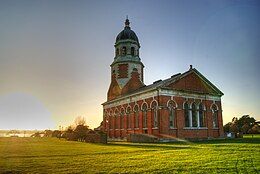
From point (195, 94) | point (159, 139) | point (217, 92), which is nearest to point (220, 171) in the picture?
point (159, 139)

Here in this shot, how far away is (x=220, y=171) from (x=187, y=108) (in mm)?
26223

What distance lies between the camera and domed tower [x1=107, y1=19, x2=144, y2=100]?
44531mm

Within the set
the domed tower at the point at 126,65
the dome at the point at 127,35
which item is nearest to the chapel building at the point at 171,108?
the domed tower at the point at 126,65

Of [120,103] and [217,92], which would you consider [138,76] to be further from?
[217,92]

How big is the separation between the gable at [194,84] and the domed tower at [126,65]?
1212 centimetres

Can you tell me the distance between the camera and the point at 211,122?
35625mm

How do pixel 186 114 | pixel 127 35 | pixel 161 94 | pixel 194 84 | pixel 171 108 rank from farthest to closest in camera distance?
pixel 127 35
pixel 194 84
pixel 186 114
pixel 171 108
pixel 161 94

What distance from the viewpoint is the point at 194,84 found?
1384 inches

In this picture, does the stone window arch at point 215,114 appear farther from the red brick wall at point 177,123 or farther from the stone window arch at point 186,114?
the stone window arch at point 186,114

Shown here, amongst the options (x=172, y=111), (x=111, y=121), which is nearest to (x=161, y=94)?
(x=172, y=111)

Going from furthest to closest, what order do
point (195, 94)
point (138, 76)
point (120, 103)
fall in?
point (138, 76) → point (120, 103) → point (195, 94)

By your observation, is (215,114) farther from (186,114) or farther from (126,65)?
(126,65)

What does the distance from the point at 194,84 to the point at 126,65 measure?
14.2 metres

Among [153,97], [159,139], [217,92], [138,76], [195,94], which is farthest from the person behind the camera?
[138,76]
